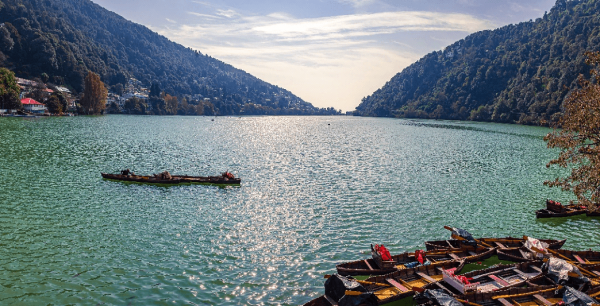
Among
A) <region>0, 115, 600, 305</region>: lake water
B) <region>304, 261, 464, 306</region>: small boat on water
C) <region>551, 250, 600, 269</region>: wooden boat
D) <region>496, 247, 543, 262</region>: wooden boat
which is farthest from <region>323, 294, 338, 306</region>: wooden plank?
<region>551, 250, 600, 269</region>: wooden boat

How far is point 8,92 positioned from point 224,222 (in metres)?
178

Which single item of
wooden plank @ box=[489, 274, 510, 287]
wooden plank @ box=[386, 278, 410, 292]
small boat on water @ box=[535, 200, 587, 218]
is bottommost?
wooden plank @ box=[489, 274, 510, 287]

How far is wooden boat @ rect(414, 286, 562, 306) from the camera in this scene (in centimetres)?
1977

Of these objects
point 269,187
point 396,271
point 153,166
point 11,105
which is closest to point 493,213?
point 396,271

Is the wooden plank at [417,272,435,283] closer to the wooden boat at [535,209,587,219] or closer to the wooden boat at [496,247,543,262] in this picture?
the wooden boat at [496,247,543,262]

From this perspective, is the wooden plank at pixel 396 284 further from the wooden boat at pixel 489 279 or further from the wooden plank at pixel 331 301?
the wooden plank at pixel 331 301

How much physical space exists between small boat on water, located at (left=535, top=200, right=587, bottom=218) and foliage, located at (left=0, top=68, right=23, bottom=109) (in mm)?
196592

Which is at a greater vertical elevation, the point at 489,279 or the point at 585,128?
the point at 585,128

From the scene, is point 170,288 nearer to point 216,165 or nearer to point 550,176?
point 216,165

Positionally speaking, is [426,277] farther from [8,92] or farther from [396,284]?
[8,92]

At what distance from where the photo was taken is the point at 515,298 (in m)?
20.4

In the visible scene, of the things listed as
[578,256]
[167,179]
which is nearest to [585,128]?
[578,256]

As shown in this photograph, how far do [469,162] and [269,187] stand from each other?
165 feet

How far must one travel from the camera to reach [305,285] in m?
23.6
